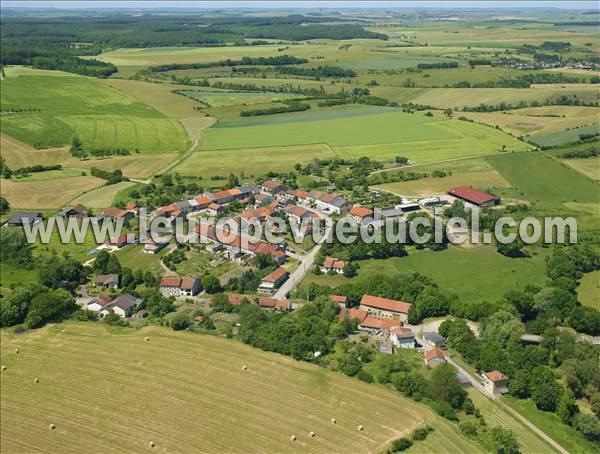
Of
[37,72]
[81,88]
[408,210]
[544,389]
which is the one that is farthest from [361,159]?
[37,72]

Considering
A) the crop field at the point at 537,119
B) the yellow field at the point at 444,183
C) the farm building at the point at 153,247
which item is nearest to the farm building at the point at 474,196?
the yellow field at the point at 444,183

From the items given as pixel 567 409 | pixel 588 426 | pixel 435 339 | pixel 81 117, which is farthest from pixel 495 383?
pixel 81 117

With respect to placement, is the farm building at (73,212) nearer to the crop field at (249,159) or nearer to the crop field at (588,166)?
the crop field at (249,159)

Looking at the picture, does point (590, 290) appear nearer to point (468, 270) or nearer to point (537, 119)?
point (468, 270)

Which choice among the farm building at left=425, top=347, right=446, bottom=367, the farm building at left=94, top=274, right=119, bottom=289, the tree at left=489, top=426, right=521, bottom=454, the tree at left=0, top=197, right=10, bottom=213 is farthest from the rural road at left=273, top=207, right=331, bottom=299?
the tree at left=0, top=197, right=10, bottom=213

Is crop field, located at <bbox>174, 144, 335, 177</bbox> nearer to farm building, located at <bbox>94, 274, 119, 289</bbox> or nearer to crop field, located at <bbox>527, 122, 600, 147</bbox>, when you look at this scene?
farm building, located at <bbox>94, 274, 119, 289</bbox>
